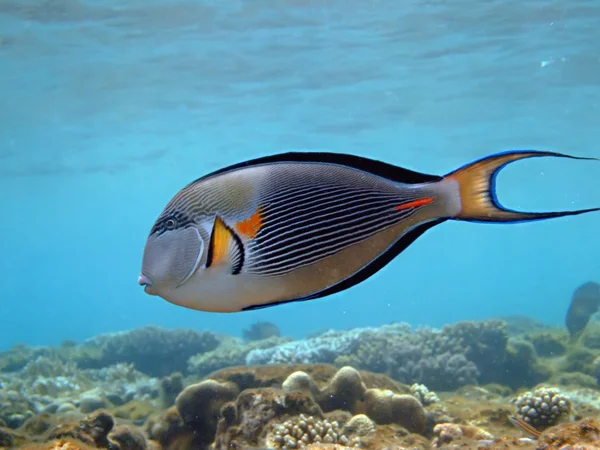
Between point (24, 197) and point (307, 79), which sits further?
point (24, 197)

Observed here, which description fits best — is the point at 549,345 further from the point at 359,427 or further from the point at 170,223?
the point at 170,223

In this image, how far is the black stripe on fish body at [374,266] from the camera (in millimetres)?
1185

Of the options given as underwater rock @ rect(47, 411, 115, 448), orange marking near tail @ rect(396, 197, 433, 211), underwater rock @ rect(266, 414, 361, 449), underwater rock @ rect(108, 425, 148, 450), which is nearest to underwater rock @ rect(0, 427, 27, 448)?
underwater rock @ rect(47, 411, 115, 448)

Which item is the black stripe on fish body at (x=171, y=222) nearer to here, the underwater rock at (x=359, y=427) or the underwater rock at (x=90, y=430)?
the underwater rock at (x=90, y=430)

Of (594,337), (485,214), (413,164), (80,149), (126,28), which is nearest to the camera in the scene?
(485,214)

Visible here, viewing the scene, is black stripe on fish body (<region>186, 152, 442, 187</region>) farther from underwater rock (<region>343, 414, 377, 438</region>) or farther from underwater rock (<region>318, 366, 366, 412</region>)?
underwater rock (<region>318, 366, 366, 412</region>)

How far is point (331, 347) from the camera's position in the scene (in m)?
12.9

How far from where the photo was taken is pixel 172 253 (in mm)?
1185

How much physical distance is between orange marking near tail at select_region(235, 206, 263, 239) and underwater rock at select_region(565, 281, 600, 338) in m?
16.4

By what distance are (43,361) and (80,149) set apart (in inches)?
867

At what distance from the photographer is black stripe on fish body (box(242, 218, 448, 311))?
1.18 m

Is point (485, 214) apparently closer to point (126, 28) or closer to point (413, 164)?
point (126, 28)

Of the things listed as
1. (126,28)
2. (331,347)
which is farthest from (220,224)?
(126,28)

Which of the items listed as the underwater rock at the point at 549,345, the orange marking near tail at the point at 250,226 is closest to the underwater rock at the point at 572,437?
the orange marking near tail at the point at 250,226
